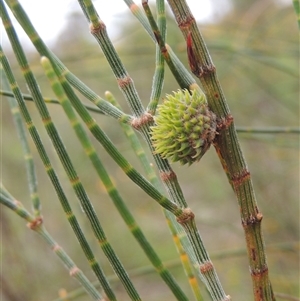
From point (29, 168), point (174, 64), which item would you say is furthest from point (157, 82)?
point (29, 168)

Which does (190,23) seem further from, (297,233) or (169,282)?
(297,233)

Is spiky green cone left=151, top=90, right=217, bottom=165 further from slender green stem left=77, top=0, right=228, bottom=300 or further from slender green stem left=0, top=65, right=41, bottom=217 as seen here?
slender green stem left=0, top=65, right=41, bottom=217

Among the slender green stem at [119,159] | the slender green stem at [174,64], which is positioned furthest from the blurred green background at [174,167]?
the slender green stem at [119,159]

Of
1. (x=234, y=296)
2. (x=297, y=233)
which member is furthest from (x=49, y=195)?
(x=297, y=233)

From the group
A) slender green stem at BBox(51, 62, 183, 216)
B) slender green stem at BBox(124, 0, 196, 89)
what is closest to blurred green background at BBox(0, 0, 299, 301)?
slender green stem at BBox(124, 0, 196, 89)

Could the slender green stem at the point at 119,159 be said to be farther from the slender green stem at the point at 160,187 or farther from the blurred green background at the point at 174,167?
the blurred green background at the point at 174,167

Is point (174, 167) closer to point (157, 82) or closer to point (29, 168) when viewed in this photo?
point (29, 168)
